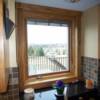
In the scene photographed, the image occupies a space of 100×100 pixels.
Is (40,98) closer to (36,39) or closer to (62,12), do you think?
(36,39)

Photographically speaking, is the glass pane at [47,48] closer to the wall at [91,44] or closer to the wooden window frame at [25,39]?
the wooden window frame at [25,39]

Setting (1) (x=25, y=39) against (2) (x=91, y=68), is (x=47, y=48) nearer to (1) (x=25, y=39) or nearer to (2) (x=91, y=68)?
(1) (x=25, y=39)

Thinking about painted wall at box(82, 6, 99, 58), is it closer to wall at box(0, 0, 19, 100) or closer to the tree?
the tree

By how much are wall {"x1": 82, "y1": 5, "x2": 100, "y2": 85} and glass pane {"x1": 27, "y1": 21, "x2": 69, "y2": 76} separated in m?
0.32

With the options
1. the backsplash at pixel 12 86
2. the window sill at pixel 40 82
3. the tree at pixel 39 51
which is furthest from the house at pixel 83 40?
the tree at pixel 39 51

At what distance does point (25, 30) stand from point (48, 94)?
99 centimetres

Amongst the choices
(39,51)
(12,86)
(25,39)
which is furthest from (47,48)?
(12,86)

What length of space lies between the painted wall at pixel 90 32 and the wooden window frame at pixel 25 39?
0.10m

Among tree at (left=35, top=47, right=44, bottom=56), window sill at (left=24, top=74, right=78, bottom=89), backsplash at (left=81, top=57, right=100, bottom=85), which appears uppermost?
tree at (left=35, top=47, right=44, bottom=56)

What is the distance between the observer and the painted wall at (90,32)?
195 cm

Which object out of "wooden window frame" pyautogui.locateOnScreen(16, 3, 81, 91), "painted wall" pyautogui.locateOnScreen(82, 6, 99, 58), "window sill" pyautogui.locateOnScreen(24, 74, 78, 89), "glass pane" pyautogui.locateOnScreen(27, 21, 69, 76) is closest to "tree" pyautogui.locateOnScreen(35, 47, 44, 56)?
"glass pane" pyautogui.locateOnScreen(27, 21, 69, 76)

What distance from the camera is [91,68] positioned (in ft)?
6.71

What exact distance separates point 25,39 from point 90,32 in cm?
107

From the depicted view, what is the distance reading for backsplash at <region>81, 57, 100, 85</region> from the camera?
194 cm
